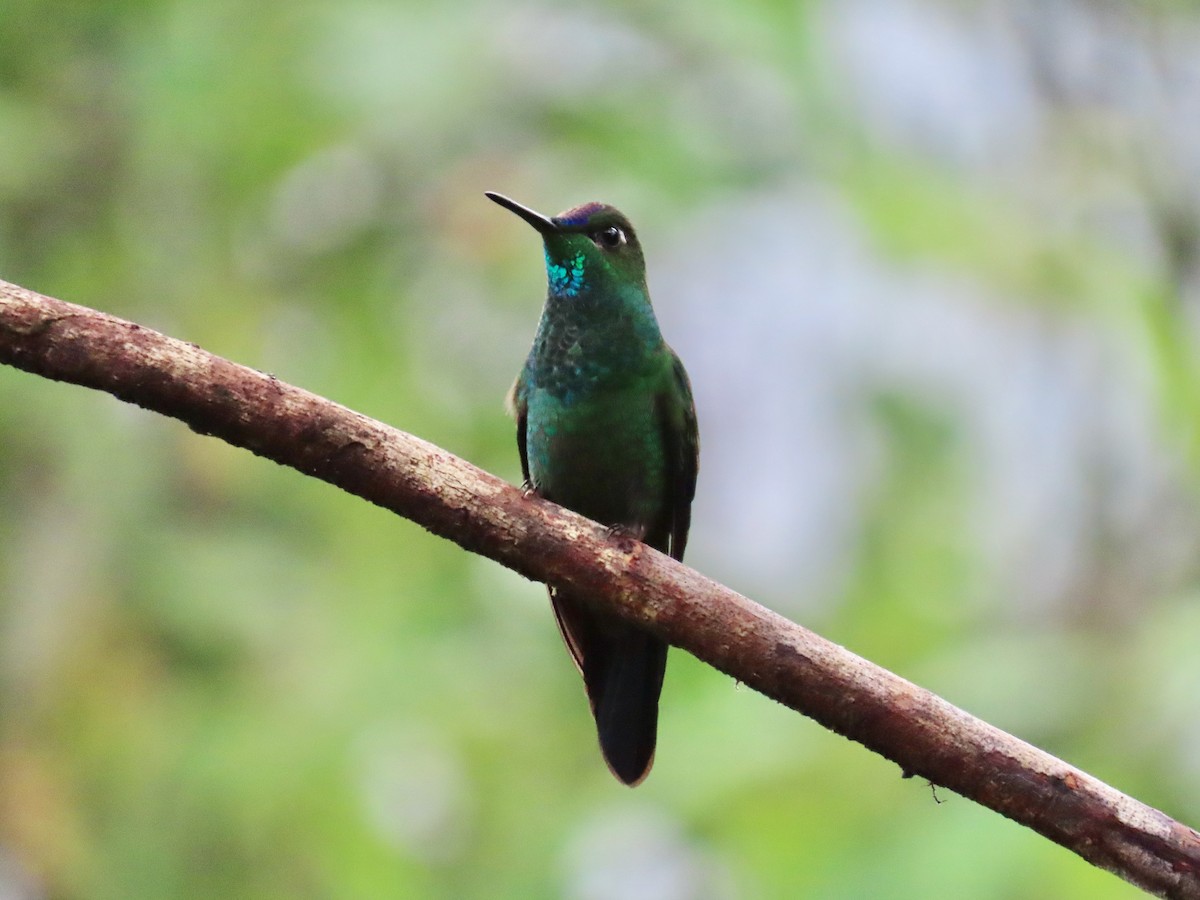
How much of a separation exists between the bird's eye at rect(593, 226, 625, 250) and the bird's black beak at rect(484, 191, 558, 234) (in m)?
0.17

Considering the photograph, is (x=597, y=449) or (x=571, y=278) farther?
(x=571, y=278)

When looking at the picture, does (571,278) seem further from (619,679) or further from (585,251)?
(619,679)

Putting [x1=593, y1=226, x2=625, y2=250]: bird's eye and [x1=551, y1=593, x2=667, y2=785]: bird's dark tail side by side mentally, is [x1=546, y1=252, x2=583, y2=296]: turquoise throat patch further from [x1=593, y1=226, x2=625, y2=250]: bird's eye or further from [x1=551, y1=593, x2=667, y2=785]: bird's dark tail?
[x1=551, y1=593, x2=667, y2=785]: bird's dark tail

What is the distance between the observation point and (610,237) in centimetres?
519

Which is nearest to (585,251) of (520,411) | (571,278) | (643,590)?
(571,278)

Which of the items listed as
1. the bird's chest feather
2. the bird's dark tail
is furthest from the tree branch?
the bird's dark tail

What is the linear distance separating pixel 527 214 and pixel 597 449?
744 millimetres

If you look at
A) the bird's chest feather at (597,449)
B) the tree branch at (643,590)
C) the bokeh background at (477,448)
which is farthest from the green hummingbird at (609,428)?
the tree branch at (643,590)

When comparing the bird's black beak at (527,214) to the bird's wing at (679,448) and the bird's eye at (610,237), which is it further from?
the bird's wing at (679,448)

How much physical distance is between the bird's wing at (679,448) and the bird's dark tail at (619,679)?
328 millimetres

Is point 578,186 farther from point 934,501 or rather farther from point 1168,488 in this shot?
point 1168,488

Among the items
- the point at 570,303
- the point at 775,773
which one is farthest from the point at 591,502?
the point at 775,773

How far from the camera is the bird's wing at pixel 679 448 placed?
5086 millimetres

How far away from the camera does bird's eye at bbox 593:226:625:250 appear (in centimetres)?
517
